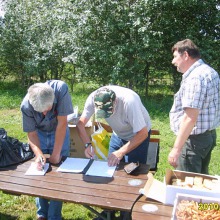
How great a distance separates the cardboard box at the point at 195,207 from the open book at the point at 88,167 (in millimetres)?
738

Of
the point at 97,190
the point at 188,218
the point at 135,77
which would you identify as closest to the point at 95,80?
the point at 135,77

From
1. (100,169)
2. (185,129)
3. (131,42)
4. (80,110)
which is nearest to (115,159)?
(100,169)

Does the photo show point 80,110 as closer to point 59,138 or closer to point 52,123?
point 52,123

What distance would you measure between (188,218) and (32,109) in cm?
150

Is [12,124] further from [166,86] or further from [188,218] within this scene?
[188,218]

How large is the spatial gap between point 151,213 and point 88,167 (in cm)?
82

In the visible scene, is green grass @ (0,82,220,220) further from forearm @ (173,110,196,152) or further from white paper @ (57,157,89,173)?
forearm @ (173,110,196,152)

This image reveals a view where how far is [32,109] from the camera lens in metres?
2.46

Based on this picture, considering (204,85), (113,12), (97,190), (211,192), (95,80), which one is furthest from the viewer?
(95,80)

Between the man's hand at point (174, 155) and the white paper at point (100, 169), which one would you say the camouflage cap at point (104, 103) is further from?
the man's hand at point (174, 155)

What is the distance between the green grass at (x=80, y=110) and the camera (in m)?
3.08

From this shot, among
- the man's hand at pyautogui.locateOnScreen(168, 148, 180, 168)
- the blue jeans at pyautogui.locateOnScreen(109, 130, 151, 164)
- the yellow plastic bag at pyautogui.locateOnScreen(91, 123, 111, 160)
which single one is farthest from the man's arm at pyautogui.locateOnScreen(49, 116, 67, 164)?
the man's hand at pyautogui.locateOnScreen(168, 148, 180, 168)

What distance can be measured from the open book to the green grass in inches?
30.8

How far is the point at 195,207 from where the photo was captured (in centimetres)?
160
